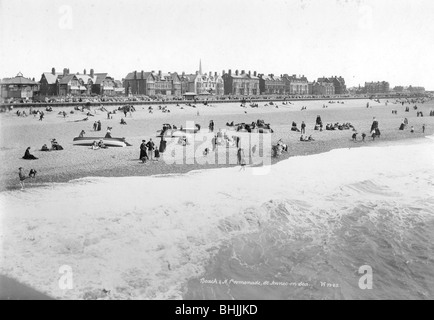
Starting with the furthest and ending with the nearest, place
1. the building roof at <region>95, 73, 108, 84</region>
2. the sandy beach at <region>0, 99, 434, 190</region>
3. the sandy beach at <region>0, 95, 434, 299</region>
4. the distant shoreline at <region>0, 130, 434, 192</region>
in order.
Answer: the building roof at <region>95, 73, 108, 84</region> → the sandy beach at <region>0, 99, 434, 190</region> → the distant shoreline at <region>0, 130, 434, 192</region> → the sandy beach at <region>0, 95, 434, 299</region>

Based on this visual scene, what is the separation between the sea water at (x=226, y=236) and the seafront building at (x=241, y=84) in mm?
39919

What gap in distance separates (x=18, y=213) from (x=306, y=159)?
28.1 ft

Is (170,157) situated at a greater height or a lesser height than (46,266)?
greater

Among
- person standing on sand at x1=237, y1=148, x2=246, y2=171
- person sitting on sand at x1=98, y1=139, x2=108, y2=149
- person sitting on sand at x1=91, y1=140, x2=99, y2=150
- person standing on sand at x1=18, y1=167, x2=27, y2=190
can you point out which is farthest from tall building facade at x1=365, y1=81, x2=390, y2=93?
person standing on sand at x1=18, y1=167, x2=27, y2=190

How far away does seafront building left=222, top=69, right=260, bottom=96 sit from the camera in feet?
167

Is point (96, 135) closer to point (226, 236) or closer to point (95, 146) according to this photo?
point (95, 146)

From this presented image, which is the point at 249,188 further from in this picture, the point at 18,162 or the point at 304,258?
the point at 18,162

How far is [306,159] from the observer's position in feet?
42.2

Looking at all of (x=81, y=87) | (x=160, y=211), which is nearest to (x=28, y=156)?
(x=160, y=211)

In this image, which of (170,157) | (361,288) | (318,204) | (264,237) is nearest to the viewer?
(361,288)

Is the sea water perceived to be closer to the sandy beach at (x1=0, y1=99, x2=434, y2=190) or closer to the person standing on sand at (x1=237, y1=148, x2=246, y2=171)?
the person standing on sand at (x1=237, y1=148, x2=246, y2=171)

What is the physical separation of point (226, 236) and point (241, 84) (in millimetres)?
46174

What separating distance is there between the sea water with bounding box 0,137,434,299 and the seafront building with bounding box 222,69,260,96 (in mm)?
39919
